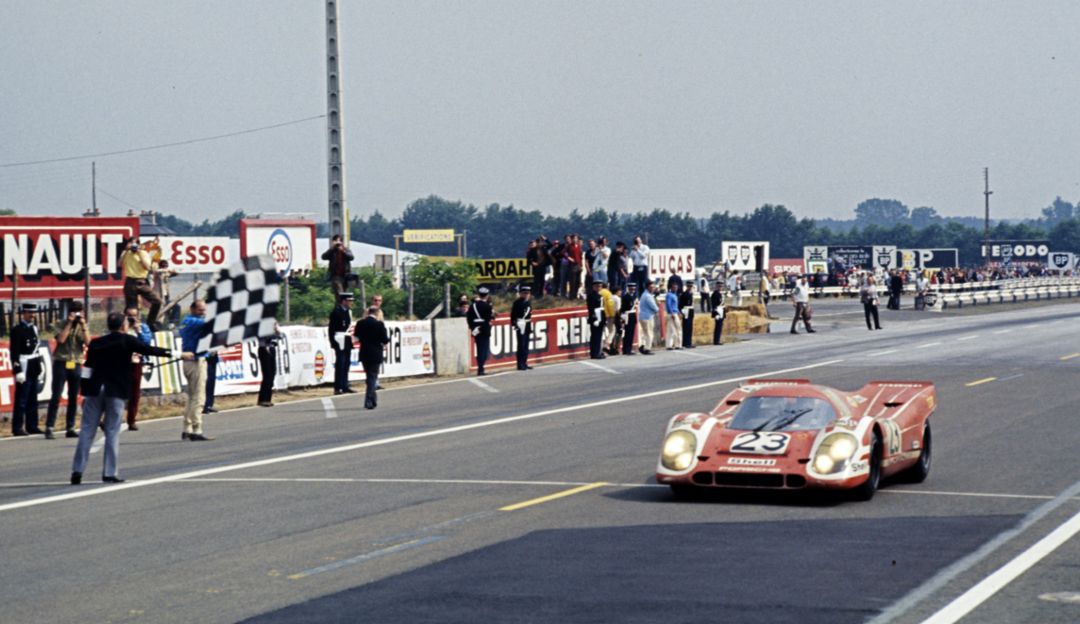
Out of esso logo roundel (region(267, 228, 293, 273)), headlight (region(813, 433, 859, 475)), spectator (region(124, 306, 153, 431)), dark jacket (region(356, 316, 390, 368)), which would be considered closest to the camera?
headlight (region(813, 433, 859, 475))

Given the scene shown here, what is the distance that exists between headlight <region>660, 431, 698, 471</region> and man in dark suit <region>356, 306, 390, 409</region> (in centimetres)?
1121

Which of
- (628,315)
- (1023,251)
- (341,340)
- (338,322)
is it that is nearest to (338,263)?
(341,340)

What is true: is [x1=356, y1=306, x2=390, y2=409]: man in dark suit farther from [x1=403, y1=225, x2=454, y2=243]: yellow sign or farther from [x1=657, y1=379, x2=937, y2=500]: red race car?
[x1=403, y1=225, x2=454, y2=243]: yellow sign

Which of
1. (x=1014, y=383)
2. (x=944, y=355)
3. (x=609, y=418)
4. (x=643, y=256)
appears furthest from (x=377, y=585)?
(x=643, y=256)

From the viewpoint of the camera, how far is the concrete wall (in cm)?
3166

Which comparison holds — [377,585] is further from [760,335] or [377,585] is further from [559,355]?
[760,335]

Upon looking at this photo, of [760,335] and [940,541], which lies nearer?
[940,541]

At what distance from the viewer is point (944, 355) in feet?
115

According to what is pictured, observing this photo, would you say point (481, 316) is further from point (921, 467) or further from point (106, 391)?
point (921, 467)

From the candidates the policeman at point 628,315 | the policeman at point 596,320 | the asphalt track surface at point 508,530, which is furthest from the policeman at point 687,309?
the asphalt track surface at point 508,530

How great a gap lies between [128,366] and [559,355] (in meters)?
21.6

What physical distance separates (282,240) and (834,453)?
35514mm

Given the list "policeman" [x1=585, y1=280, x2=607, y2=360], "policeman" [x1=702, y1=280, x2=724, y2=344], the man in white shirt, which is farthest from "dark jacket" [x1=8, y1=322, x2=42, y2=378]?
the man in white shirt

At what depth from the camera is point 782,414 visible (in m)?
13.5
